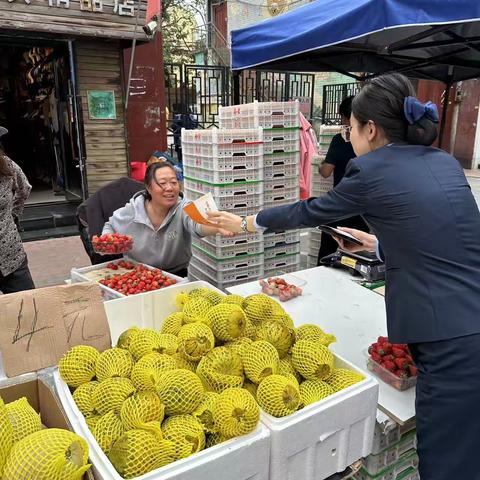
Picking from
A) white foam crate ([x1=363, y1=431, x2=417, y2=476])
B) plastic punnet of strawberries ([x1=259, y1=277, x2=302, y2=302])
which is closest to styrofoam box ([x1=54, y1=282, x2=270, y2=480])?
white foam crate ([x1=363, y1=431, x2=417, y2=476])

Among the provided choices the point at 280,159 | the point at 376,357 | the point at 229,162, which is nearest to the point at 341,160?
the point at 280,159

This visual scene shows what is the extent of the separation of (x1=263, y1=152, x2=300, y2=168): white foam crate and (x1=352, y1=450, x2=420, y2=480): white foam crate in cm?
286

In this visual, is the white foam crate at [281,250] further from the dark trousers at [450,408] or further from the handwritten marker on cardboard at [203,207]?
the dark trousers at [450,408]

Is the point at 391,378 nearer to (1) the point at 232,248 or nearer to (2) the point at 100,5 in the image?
(1) the point at 232,248

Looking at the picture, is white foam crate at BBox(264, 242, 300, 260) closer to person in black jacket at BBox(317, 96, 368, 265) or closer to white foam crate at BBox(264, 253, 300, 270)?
white foam crate at BBox(264, 253, 300, 270)

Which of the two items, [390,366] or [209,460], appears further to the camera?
[390,366]

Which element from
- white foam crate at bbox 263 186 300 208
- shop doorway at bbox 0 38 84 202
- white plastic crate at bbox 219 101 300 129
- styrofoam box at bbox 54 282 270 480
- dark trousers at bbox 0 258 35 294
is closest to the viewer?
styrofoam box at bbox 54 282 270 480

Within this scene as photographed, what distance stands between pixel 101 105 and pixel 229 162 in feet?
14.8

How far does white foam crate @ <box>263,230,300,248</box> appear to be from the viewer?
4.32 meters

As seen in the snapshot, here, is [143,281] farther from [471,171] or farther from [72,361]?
[471,171]

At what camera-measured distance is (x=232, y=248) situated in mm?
4016

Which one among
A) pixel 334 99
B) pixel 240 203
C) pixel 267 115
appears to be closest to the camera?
pixel 240 203

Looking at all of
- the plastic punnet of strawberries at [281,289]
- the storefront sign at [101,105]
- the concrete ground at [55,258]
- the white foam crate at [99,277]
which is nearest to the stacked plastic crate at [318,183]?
the concrete ground at [55,258]

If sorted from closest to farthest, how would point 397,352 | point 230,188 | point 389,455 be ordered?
1. point 389,455
2. point 397,352
3. point 230,188
